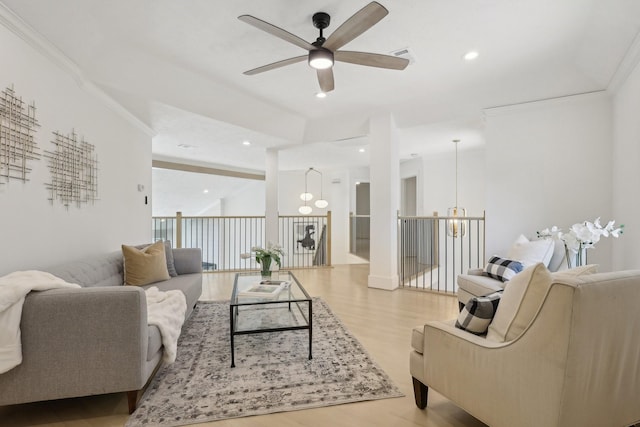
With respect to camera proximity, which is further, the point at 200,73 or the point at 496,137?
the point at 496,137

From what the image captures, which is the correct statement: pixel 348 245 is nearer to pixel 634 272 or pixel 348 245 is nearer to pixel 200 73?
pixel 200 73

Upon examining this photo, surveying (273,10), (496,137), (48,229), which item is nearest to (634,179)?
(496,137)

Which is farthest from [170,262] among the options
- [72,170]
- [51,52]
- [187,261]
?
[51,52]

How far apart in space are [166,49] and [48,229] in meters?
2.03

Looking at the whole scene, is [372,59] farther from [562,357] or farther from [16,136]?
[16,136]

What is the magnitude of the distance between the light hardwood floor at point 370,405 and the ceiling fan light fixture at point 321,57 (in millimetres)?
2398

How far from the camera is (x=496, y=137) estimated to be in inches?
163

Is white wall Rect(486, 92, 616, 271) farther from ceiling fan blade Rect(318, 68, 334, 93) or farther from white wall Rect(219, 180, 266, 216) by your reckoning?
white wall Rect(219, 180, 266, 216)

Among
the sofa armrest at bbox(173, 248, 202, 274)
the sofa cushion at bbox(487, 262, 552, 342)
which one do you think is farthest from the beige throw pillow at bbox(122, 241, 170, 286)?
the sofa cushion at bbox(487, 262, 552, 342)

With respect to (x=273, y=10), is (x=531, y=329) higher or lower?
lower

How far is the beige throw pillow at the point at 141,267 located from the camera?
10.2ft

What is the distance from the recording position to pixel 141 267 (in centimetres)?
314

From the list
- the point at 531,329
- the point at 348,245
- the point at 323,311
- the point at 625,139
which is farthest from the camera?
the point at 348,245

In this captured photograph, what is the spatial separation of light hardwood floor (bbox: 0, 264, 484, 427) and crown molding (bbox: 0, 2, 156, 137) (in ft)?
8.41
